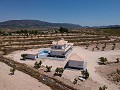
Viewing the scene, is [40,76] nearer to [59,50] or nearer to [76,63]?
[76,63]

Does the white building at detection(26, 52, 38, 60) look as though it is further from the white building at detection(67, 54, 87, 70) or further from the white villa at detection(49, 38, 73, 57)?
the white building at detection(67, 54, 87, 70)

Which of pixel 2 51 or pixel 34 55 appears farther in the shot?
pixel 2 51

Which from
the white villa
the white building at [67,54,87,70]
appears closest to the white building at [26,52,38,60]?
the white villa

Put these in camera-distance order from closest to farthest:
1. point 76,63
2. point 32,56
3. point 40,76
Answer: point 40,76 → point 76,63 → point 32,56

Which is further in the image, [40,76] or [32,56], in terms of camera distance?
[32,56]

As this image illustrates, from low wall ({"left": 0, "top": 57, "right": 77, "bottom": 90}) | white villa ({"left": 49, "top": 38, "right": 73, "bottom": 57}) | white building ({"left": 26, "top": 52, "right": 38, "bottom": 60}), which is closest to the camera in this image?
low wall ({"left": 0, "top": 57, "right": 77, "bottom": 90})

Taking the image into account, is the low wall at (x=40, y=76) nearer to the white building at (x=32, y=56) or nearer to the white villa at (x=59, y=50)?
the white building at (x=32, y=56)

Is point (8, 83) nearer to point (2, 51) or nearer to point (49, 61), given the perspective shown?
point (49, 61)

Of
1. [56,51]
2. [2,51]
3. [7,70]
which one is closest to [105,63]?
[56,51]

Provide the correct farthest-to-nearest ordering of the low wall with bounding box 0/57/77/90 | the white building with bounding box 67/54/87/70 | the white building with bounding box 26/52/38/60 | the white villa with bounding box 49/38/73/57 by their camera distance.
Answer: the white villa with bounding box 49/38/73/57 < the white building with bounding box 26/52/38/60 < the white building with bounding box 67/54/87/70 < the low wall with bounding box 0/57/77/90

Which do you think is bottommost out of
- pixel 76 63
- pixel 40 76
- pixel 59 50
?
pixel 40 76

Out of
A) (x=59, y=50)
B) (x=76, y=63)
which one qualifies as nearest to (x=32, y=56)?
(x=59, y=50)
